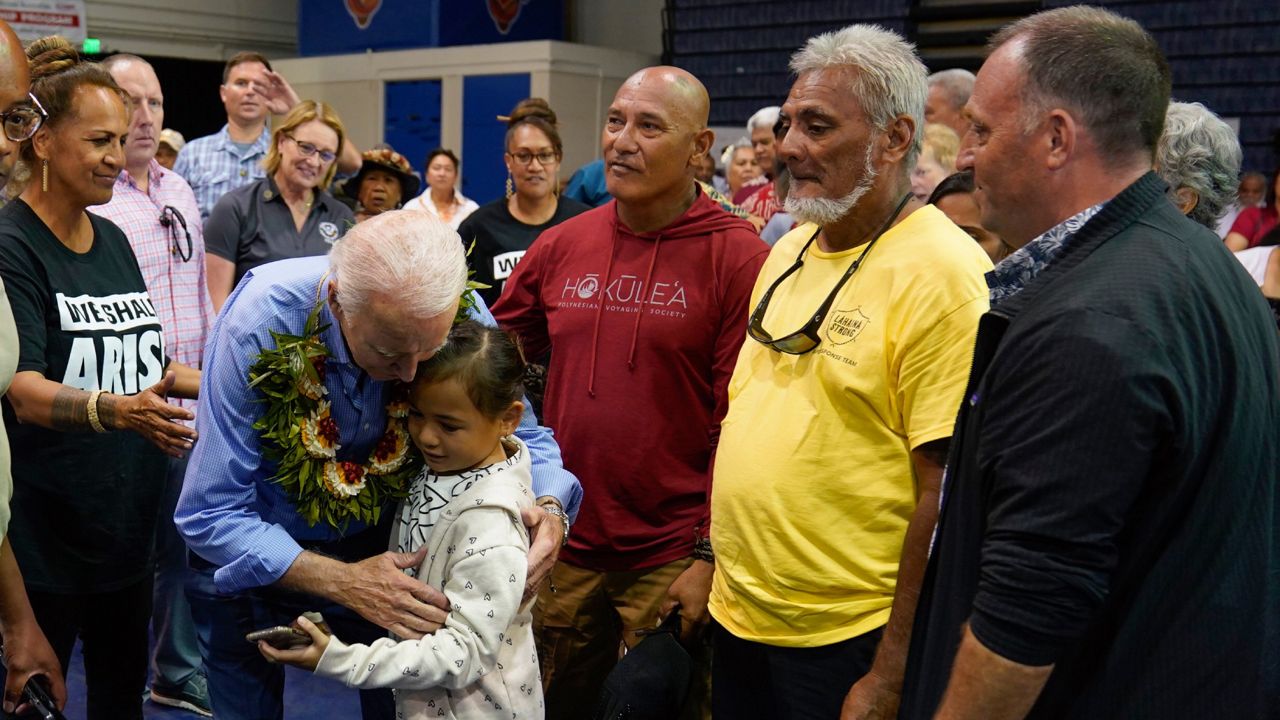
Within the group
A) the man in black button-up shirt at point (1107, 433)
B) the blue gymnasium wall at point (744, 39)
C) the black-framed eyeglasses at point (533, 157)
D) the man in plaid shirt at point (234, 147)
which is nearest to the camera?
the man in black button-up shirt at point (1107, 433)

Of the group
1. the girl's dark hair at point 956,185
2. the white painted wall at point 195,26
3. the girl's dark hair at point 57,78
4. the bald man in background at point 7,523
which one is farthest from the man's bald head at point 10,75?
the white painted wall at point 195,26

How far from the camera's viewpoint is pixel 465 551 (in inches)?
72.7

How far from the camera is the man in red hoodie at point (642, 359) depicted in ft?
8.29

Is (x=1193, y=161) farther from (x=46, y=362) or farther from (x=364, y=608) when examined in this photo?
(x=46, y=362)

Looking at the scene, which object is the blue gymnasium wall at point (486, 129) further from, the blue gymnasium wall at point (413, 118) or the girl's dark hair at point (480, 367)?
the girl's dark hair at point (480, 367)

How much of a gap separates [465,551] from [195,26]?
13.1 m

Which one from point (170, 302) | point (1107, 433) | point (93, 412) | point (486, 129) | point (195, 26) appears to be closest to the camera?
point (1107, 433)

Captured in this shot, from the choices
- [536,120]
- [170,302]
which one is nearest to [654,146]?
[170,302]

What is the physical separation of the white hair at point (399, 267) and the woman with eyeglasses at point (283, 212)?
238 cm

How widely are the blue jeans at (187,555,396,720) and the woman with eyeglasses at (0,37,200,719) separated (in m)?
0.40

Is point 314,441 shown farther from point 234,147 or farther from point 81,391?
point 234,147

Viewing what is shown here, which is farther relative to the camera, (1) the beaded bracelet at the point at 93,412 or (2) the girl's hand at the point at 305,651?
(1) the beaded bracelet at the point at 93,412

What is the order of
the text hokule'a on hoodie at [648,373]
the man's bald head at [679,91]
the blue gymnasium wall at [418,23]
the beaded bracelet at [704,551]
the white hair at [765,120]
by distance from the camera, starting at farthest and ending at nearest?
1. the blue gymnasium wall at [418,23]
2. the white hair at [765,120]
3. the man's bald head at [679,91]
4. the text hokule'a on hoodie at [648,373]
5. the beaded bracelet at [704,551]

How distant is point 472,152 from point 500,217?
7.17m
